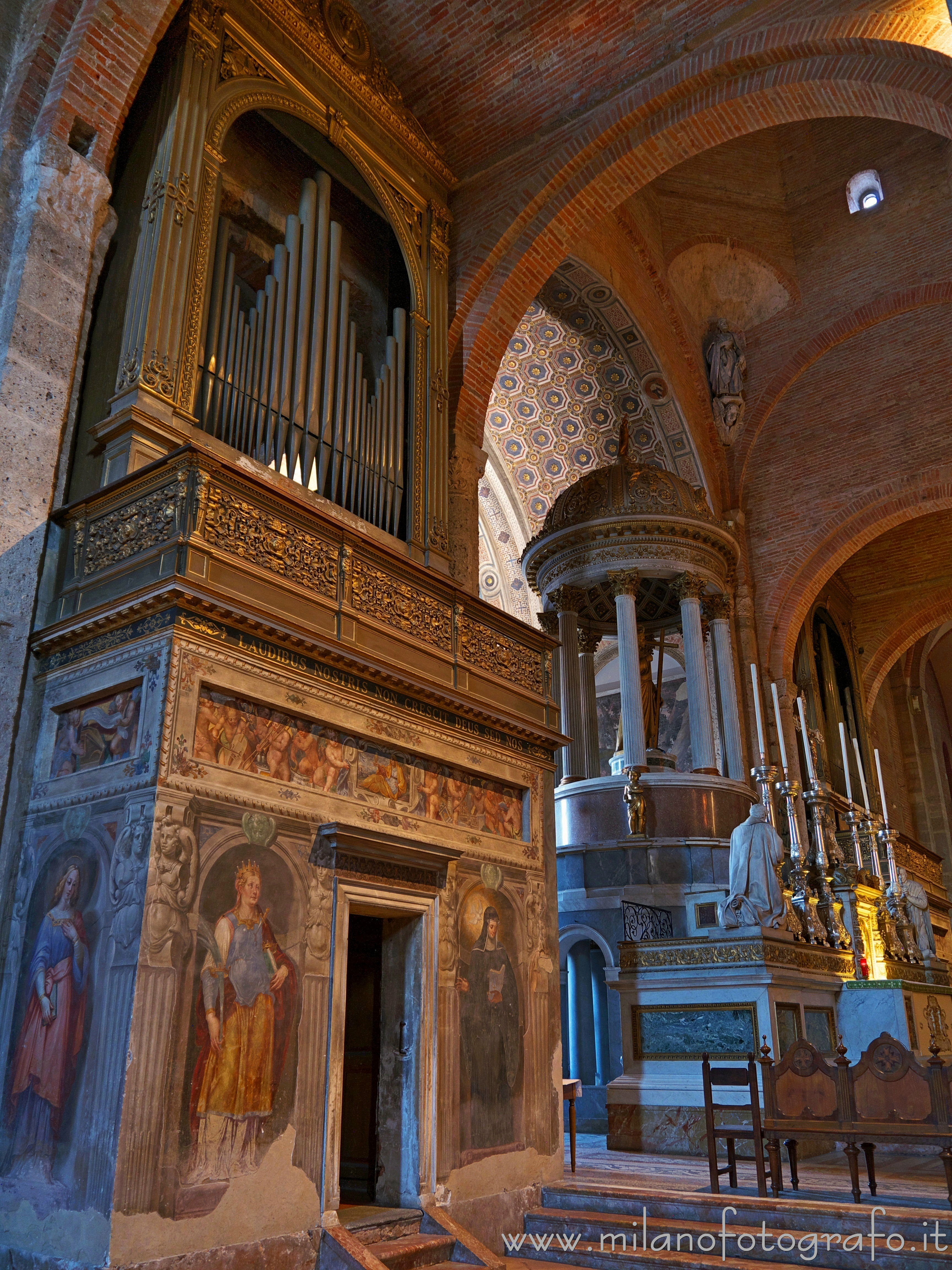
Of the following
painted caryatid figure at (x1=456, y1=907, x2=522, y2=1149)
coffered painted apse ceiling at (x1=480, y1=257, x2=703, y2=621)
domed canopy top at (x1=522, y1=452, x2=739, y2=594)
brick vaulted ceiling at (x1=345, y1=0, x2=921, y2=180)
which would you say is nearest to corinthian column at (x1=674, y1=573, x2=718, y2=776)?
domed canopy top at (x1=522, y1=452, x2=739, y2=594)

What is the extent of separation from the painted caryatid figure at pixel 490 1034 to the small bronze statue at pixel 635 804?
12.4ft

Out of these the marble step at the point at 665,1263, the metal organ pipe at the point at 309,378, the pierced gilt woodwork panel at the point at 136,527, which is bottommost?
the marble step at the point at 665,1263

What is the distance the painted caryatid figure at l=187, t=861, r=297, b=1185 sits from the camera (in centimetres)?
475

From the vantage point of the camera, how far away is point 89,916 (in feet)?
16.1

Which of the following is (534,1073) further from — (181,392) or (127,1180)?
(181,392)

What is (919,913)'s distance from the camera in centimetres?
1355

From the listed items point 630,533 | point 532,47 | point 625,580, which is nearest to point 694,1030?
point 625,580

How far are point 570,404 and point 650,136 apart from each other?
544 cm

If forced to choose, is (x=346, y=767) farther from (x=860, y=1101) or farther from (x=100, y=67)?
(x=100, y=67)

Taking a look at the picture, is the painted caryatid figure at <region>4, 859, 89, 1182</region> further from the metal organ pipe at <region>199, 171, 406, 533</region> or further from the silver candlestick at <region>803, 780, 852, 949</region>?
the silver candlestick at <region>803, 780, 852, 949</region>

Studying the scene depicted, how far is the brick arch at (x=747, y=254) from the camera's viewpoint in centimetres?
1445

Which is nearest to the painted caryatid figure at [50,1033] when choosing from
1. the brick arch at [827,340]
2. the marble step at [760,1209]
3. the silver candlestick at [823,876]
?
the marble step at [760,1209]

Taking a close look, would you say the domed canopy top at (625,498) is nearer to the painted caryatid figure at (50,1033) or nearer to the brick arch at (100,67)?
the brick arch at (100,67)

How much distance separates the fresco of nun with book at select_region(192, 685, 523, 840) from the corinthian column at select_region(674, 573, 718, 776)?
14.2 ft
